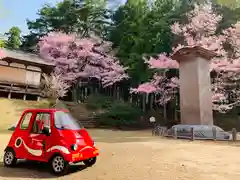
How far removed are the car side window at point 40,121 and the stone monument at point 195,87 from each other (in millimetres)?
9414

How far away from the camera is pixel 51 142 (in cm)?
563

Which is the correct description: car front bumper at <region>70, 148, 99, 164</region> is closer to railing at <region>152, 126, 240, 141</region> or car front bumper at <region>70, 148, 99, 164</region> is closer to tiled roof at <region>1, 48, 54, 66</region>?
railing at <region>152, 126, 240, 141</region>

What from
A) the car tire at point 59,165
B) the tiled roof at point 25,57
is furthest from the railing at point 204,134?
the tiled roof at point 25,57

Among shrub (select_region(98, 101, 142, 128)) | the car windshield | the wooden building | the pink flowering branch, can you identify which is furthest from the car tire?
the pink flowering branch

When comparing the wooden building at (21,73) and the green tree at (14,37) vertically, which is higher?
the green tree at (14,37)

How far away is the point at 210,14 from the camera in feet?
66.4

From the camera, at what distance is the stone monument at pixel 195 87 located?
13016 millimetres

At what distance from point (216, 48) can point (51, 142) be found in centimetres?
1701

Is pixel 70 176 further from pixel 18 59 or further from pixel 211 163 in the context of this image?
pixel 18 59

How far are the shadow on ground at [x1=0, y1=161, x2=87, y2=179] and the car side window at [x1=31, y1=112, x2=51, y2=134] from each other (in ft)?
3.31

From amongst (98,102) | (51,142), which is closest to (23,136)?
(51,142)

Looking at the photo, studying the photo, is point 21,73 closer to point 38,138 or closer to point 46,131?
point 38,138

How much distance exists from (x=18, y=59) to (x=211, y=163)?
2093cm

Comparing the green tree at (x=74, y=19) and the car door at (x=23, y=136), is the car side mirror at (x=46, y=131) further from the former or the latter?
the green tree at (x=74, y=19)
